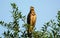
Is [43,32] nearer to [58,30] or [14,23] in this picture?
[14,23]

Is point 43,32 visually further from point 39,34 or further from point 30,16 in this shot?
point 30,16

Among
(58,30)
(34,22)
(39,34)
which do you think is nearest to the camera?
(39,34)

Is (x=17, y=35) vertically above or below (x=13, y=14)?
below

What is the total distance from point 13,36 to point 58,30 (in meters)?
3.05

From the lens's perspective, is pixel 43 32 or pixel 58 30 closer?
pixel 43 32

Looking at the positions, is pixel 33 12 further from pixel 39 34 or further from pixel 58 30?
pixel 39 34

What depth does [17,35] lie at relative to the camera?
396 inches

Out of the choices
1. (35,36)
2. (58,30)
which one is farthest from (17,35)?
(58,30)

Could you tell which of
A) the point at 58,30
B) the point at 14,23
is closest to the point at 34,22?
the point at 58,30

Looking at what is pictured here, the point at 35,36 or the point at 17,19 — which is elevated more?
the point at 17,19

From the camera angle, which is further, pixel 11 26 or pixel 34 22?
pixel 34 22

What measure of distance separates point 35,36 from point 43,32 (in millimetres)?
499

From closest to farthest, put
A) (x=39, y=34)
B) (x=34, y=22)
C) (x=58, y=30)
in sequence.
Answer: (x=39, y=34) < (x=58, y=30) < (x=34, y=22)

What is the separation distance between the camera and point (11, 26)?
33.2ft
